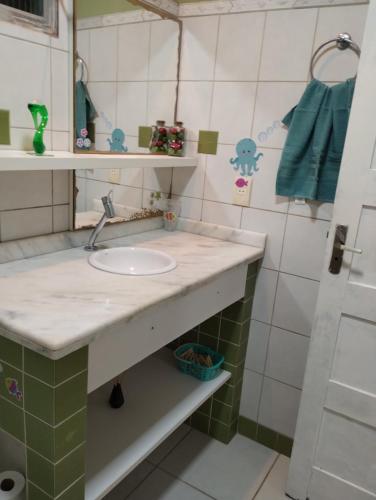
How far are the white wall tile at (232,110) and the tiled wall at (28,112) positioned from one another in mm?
670

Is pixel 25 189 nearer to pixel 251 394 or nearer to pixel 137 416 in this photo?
pixel 137 416

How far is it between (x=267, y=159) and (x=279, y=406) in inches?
45.5

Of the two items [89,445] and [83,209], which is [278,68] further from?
[89,445]

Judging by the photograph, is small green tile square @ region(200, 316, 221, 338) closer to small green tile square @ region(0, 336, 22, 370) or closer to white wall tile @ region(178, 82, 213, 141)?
white wall tile @ region(178, 82, 213, 141)

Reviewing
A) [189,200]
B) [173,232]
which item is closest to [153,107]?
[189,200]

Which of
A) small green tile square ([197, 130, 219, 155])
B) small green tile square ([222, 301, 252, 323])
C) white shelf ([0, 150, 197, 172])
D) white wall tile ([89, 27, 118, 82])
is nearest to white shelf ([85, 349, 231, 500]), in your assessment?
small green tile square ([222, 301, 252, 323])

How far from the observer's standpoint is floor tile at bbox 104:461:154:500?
5.45 feet

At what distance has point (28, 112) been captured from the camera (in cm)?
140

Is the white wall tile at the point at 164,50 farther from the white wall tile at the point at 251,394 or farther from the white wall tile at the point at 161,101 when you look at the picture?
the white wall tile at the point at 251,394

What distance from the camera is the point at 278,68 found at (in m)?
1.66

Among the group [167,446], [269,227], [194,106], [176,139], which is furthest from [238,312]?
[194,106]

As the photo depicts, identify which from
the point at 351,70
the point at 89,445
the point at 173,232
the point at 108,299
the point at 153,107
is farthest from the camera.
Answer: the point at 173,232

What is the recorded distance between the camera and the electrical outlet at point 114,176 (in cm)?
179

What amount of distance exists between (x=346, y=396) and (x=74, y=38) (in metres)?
1.64
